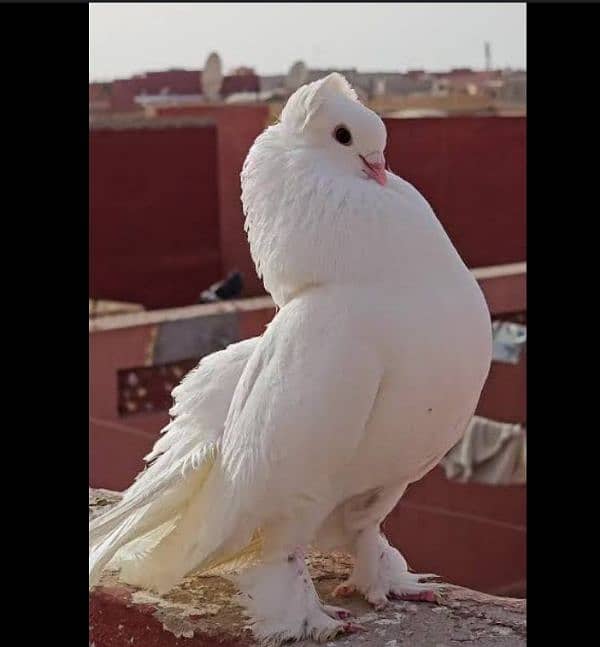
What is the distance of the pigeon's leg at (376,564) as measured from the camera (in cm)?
196

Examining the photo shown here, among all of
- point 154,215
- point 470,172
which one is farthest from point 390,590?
point 154,215

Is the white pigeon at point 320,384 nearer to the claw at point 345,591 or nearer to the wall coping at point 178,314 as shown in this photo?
the claw at point 345,591

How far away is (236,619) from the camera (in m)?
2.00

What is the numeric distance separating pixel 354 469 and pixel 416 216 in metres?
0.47

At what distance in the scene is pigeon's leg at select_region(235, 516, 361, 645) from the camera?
1.86m

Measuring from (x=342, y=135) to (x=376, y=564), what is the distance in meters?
0.86

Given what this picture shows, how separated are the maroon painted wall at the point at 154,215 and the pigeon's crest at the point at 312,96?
7.35 meters

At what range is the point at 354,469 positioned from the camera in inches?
71.3

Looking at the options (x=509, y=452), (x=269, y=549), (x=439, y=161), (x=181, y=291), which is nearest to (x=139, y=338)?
(x=509, y=452)

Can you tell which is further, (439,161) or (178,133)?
(178,133)

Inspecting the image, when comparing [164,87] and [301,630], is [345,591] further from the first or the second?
[164,87]
